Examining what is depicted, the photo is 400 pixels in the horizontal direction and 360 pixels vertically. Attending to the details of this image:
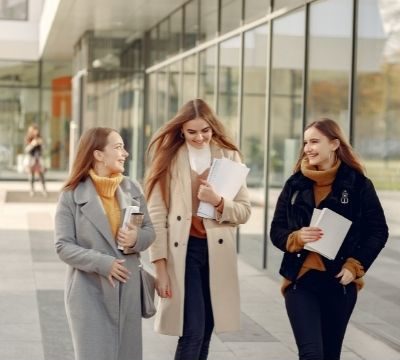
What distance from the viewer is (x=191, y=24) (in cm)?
1789

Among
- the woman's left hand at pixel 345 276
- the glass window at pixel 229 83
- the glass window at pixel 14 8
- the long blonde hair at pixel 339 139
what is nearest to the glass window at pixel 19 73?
the glass window at pixel 14 8

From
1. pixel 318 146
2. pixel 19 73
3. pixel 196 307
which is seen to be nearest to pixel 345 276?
pixel 318 146

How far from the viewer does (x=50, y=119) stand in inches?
1439

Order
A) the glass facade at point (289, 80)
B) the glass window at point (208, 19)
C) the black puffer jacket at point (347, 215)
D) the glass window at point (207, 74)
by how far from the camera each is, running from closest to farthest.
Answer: the black puffer jacket at point (347, 215), the glass facade at point (289, 80), the glass window at point (208, 19), the glass window at point (207, 74)

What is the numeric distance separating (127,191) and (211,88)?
1097 centimetres

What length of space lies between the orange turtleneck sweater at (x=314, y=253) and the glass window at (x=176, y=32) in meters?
13.7

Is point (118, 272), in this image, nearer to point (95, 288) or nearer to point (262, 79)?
point (95, 288)

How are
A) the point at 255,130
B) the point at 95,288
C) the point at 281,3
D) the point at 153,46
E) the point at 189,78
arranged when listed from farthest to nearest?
the point at 153,46
the point at 189,78
the point at 255,130
the point at 281,3
the point at 95,288

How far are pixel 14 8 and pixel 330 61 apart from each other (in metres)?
25.1

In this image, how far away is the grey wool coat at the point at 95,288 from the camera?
17.2ft

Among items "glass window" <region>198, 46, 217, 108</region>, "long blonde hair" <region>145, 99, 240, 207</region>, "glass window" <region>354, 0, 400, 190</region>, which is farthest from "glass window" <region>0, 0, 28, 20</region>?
"long blonde hair" <region>145, 99, 240, 207</region>

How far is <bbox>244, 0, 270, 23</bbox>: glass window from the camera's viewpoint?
526 inches

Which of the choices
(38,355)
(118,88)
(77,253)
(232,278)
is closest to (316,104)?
(38,355)

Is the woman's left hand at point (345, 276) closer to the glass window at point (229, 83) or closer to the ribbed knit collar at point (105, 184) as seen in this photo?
the ribbed knit collar at point (105, 184)
